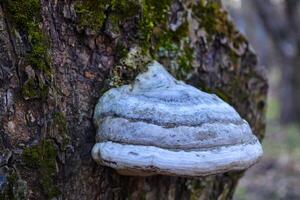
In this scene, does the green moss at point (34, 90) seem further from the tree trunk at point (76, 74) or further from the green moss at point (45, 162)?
the green moss at point (45, 162)

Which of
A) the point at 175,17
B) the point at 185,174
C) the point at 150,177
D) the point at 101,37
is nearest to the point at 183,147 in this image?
the point at 185,174

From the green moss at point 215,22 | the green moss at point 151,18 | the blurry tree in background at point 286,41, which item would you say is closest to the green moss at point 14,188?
the green moss at point 151,18

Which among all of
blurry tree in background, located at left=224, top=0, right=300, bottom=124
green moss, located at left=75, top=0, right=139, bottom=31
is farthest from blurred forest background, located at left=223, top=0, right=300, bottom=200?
green moss, located at left=75, top=0, right=139, bottom=31

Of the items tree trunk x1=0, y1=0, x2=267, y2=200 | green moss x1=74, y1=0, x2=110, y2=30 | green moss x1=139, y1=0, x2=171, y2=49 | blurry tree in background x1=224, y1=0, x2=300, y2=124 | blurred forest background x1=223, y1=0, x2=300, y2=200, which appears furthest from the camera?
blurry tree in background x1=224, y1=0, x2=300, y2=124

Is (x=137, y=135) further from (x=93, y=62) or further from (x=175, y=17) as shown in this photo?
(x=175, y=17)

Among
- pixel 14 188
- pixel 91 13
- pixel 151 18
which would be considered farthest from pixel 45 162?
pixel 151 18

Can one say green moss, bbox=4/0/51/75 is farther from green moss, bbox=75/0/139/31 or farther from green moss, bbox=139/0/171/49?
green moss, bbox=139/0/171/49
